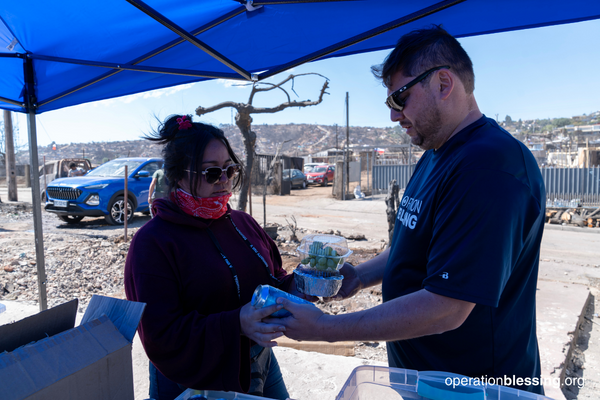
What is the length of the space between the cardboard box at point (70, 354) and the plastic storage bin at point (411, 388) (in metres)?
0.72

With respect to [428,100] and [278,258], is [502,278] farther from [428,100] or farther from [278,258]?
[278,258]

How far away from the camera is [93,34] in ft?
7.88

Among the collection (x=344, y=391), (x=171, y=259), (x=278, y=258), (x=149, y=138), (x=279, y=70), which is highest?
(x=279, y=70)

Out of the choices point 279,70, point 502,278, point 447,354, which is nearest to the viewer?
point 502,278

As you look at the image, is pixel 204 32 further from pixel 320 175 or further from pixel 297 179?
pixel 320 175

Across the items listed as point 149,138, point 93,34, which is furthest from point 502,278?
point 93,34

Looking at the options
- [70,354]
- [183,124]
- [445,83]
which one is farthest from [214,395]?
[445,83]

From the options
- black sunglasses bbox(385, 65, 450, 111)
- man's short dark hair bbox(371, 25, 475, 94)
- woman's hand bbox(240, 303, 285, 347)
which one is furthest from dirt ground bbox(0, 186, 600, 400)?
man's short dark hair bbox(371, 25, 475, 94)

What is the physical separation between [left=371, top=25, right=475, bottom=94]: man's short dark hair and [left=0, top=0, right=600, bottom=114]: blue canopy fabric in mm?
473

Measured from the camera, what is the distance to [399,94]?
1.49 meters

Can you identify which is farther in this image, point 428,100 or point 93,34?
point 93,34

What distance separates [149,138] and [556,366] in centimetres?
382

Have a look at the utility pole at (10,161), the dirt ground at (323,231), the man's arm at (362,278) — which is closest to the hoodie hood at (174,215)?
the man's arm at (362,278)

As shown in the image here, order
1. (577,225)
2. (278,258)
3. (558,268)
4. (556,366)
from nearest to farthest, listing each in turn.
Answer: (278,258), (556,366), (558,268), (577,225)
